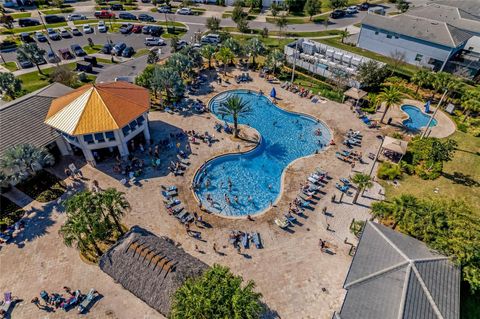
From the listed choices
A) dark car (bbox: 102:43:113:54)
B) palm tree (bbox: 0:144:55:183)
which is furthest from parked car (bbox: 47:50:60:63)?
palm tree (bbox: 0:144:55:183)

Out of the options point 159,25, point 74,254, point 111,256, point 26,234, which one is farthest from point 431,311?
point 159,25

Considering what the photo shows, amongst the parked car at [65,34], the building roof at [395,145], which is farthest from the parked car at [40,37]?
the building roof at [395,145]

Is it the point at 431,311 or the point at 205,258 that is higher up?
the point at 431,311

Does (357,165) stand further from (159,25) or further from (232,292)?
(159,25)

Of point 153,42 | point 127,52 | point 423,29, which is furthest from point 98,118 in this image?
point 423,29

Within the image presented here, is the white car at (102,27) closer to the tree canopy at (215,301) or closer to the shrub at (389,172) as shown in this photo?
the shrub at (389,172)

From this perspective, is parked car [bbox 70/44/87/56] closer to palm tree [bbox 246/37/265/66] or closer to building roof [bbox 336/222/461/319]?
palm tree [bbox 246/37/265/66]
